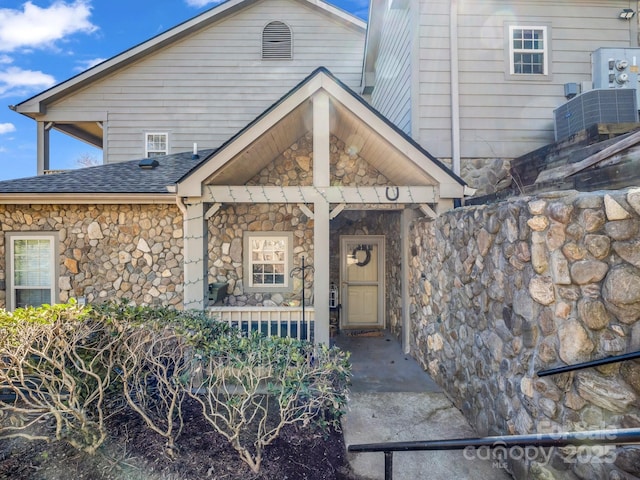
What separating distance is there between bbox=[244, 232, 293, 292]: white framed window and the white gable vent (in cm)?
558

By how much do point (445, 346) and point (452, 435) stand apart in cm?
120

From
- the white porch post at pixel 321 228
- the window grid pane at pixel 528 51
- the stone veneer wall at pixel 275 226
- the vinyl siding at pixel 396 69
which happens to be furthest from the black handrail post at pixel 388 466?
the window grid pane at pixel 528 51

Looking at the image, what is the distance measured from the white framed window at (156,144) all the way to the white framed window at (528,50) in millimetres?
8371

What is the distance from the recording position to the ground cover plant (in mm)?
3121

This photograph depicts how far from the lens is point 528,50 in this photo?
259 inches

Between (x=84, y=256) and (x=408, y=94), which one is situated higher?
(x=408, y=94)

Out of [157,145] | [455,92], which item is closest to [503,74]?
[455,92]

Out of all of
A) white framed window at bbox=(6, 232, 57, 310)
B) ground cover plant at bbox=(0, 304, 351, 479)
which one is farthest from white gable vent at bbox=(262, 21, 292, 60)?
ground cover plant at bbox=(0, 304, 351, 479)

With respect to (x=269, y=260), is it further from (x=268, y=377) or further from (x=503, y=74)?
(x=503, y=74)

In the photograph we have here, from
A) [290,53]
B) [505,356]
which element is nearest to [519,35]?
[290,53]

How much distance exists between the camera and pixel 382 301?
827cm

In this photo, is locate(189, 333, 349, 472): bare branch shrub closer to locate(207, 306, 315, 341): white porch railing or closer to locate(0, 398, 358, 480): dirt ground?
locate(0, 398, 358, 480): dirt ground

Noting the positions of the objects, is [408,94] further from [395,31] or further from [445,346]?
[445,346]

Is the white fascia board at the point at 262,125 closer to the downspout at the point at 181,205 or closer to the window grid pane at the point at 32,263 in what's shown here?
the downspout at the point at 181,205
